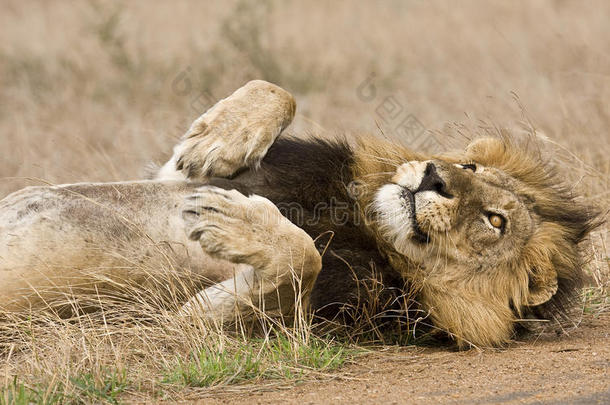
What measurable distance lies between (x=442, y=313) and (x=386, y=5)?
1256 cm

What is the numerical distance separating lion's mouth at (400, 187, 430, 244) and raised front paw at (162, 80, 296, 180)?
76 cm

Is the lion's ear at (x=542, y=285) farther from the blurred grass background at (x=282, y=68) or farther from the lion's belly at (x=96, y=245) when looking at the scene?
the blurred grass background at (x=282, y=68)

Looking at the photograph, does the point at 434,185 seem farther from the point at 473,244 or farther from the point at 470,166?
the point at 470,166

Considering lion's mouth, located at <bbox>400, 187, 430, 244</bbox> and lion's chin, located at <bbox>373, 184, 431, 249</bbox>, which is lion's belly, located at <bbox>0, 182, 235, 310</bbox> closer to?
lion's chin, located at <bbox>373, 184, 431, 249</bbox>

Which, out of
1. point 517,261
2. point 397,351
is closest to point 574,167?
point 517,261

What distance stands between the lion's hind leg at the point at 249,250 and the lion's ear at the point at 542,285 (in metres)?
1.17

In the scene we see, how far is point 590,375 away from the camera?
3604 millimetres

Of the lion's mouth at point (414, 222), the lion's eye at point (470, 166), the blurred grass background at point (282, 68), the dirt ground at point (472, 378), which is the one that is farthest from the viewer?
the blurred grass background at point (282, 68)

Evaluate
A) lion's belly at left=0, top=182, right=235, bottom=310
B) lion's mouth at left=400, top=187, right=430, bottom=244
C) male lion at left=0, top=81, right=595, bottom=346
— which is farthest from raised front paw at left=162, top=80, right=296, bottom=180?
lion's mouth at left=400, top=187, right=430, bottom=244

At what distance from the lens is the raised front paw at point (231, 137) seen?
4367mm

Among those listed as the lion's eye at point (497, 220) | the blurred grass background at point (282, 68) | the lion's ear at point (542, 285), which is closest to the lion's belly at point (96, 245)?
the lion's eye at point (497, 220)

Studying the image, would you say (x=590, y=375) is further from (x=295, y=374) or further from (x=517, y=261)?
(x=295, y=374)

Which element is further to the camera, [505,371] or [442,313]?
[442,313]

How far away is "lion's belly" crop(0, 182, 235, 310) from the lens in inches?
157
